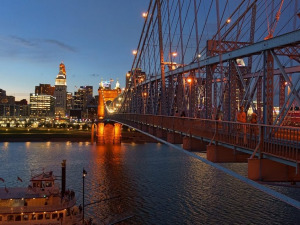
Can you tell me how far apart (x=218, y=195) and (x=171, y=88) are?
10.6 meters

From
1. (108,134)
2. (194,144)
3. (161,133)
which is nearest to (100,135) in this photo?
(108,134)

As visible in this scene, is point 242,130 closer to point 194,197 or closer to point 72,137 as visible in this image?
Result: point 194,197

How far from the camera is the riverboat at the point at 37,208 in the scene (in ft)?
92.2

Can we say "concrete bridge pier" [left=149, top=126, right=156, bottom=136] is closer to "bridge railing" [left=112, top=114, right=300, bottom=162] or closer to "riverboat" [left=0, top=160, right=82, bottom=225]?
"bridge railing" [left=112, top=114, right=300, bottom=162]

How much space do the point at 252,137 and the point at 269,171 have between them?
1819 millimetres

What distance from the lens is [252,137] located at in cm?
1392

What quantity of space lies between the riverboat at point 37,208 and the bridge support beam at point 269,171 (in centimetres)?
1858

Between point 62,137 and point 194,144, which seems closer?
point 194,144

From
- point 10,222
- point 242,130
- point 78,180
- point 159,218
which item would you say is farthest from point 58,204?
point 242,130

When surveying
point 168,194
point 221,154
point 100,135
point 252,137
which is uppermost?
point 252,137

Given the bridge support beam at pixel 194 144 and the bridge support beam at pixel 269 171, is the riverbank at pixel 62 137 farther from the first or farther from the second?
the bridge support beam at pixel 269 171

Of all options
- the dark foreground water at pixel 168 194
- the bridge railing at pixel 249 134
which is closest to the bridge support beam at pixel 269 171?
the bridge railing at pixel 249 134

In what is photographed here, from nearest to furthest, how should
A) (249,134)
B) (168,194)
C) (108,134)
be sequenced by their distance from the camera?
(249,134)
(168,194)
(108,134)

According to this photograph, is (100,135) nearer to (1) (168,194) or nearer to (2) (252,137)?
(1) (168,194)
